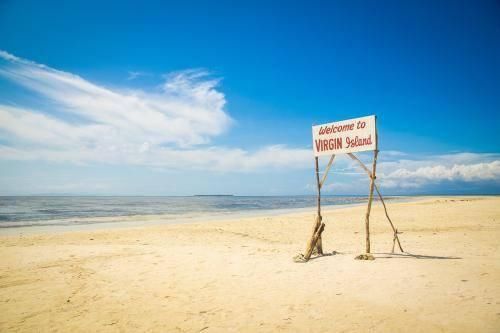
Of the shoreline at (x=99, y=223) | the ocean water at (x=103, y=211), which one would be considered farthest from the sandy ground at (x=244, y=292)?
the ocean water at (x=103, y=211)

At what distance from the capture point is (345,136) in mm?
9398

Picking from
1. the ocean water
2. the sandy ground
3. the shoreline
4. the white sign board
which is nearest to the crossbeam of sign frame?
the white sign board

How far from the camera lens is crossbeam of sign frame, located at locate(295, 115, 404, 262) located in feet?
28.7

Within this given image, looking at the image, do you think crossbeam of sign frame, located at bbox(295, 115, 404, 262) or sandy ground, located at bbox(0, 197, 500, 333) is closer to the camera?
sandy ground, located at bbox(0, 197, 500, 333)

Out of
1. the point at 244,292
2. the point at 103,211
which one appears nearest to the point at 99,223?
the point at 103,211

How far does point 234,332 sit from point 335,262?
178 inches

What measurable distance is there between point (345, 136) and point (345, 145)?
0.28 metres

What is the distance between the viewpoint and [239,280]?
758cm

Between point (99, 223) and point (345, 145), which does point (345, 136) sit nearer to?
point (345, 145)

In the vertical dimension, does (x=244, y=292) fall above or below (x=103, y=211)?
above

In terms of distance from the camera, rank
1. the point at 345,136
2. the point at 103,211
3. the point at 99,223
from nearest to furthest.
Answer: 1. the point at 345,136
2. the point at 99,223
3. the point at 103,211

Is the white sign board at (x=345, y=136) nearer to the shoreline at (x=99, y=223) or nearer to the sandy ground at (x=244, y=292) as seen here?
the sandy ground at (x=244, y=292)

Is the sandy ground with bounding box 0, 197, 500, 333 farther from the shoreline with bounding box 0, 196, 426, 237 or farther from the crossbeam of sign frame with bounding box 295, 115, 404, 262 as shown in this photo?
the shoreline with bounding box 0, 196, 426, 237

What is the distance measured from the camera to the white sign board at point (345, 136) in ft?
28.8
